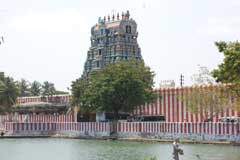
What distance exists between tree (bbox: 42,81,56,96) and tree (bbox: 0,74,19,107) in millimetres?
5183

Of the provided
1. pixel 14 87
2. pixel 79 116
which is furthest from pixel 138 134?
pixel 14 87

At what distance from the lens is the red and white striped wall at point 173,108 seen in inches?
2503

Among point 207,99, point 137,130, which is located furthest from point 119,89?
point 207,99

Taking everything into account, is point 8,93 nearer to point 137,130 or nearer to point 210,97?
point 137,130

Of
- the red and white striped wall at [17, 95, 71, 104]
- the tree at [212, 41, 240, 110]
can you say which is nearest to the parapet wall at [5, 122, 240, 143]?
the red and white striped wall at [17, 95, 71, 104]

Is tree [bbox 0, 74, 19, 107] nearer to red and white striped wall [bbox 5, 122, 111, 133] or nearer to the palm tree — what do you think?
the palm tree

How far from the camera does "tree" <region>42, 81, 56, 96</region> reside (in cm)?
9196

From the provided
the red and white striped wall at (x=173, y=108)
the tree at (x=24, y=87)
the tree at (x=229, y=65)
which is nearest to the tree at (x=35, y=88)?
the tree at (x=24, y=87)

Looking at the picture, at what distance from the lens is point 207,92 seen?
190 ft

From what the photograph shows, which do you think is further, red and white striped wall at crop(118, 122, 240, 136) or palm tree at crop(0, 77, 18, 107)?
palm tree at crop(0, 77, 18, 107)

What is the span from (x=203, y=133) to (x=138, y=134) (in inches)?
353

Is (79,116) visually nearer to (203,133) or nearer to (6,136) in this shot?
(6,136)

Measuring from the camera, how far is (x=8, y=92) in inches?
3408

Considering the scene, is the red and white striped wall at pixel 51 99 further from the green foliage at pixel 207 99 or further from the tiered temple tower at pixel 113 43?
the green foliage at pixel 207 99
